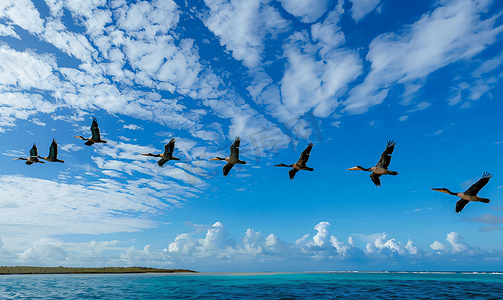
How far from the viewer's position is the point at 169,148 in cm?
2784

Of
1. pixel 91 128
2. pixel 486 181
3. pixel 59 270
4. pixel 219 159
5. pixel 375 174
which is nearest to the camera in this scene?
pixel 486 181

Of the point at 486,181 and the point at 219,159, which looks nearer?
the point at 486,181

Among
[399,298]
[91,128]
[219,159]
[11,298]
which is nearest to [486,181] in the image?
[219,159]

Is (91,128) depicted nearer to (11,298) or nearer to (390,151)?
(390,151)

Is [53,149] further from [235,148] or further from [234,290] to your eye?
[234,290]

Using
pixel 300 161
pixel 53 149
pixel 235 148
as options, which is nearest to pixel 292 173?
pixel 300 161

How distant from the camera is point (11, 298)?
3625cm

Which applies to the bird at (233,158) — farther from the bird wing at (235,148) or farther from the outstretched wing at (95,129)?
the outstretched wing at (95,129)

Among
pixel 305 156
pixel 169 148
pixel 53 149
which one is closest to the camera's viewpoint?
pixel 305 156

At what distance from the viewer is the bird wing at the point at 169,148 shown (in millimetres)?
27672

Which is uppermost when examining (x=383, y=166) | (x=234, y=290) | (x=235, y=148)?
(x=235, y=148)

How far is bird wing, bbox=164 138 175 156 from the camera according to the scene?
27672mm

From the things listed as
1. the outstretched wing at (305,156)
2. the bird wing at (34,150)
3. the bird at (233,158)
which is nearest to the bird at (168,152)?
the bird at (233,158)

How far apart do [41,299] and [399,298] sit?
45.7m
